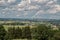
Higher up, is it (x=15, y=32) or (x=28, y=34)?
(x=15, y=32)

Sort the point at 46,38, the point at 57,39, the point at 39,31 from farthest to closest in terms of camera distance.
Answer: the point at 39,31
the point at 46,38
the point at 57,39

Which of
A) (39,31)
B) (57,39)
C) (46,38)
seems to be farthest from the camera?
(39,31)

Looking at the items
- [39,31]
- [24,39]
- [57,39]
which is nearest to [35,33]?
[39,31]

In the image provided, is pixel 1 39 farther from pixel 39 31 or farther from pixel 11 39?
pixel 39 31

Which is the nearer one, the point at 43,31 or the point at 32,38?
the point at 32,38

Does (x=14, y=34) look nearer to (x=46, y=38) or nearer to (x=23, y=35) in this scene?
(x=23, y=35)

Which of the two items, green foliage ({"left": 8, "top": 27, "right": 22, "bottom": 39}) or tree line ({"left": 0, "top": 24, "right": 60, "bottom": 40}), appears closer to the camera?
tree line ({"left": 0, "top": 24, "right": 60, "bottom": 40})

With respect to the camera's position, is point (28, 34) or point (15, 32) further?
point (15, 32)

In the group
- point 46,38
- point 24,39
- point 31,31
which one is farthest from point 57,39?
point 31,31

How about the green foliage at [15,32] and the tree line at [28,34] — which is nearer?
the tree line at [28,34]
